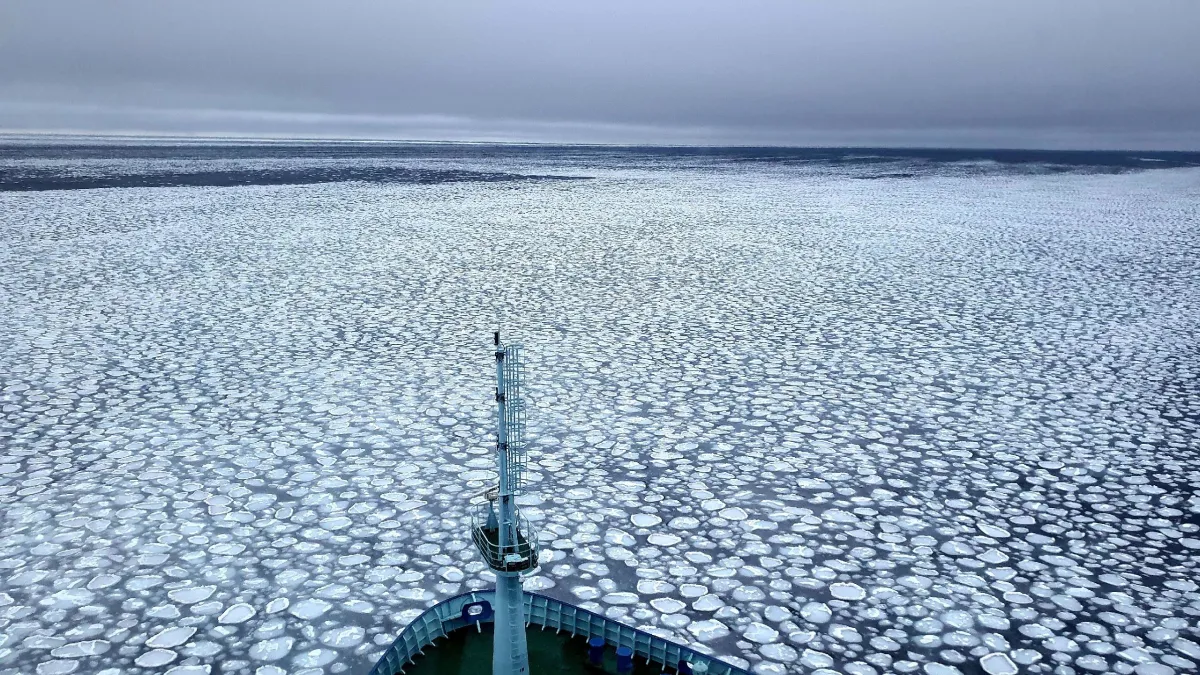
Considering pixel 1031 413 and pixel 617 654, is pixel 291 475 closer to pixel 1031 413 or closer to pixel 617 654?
pixel 617 654

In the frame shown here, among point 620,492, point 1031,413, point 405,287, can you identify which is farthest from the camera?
point 405,287

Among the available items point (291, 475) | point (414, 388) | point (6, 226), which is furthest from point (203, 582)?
point (6, 226)

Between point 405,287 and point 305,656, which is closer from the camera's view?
point 305,656

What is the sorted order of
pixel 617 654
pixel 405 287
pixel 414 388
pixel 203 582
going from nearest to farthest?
pixel 617 654 → pixel 203 582 → pixel 414 388 → pixel 405 287

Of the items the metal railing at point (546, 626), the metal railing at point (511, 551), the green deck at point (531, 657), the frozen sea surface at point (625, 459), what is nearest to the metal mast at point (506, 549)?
the metal railing at point (511, 551)

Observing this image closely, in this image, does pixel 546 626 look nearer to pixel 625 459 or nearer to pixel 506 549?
pixel 506 549

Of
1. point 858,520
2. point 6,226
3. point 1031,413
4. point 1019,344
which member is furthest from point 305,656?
point 6,226
